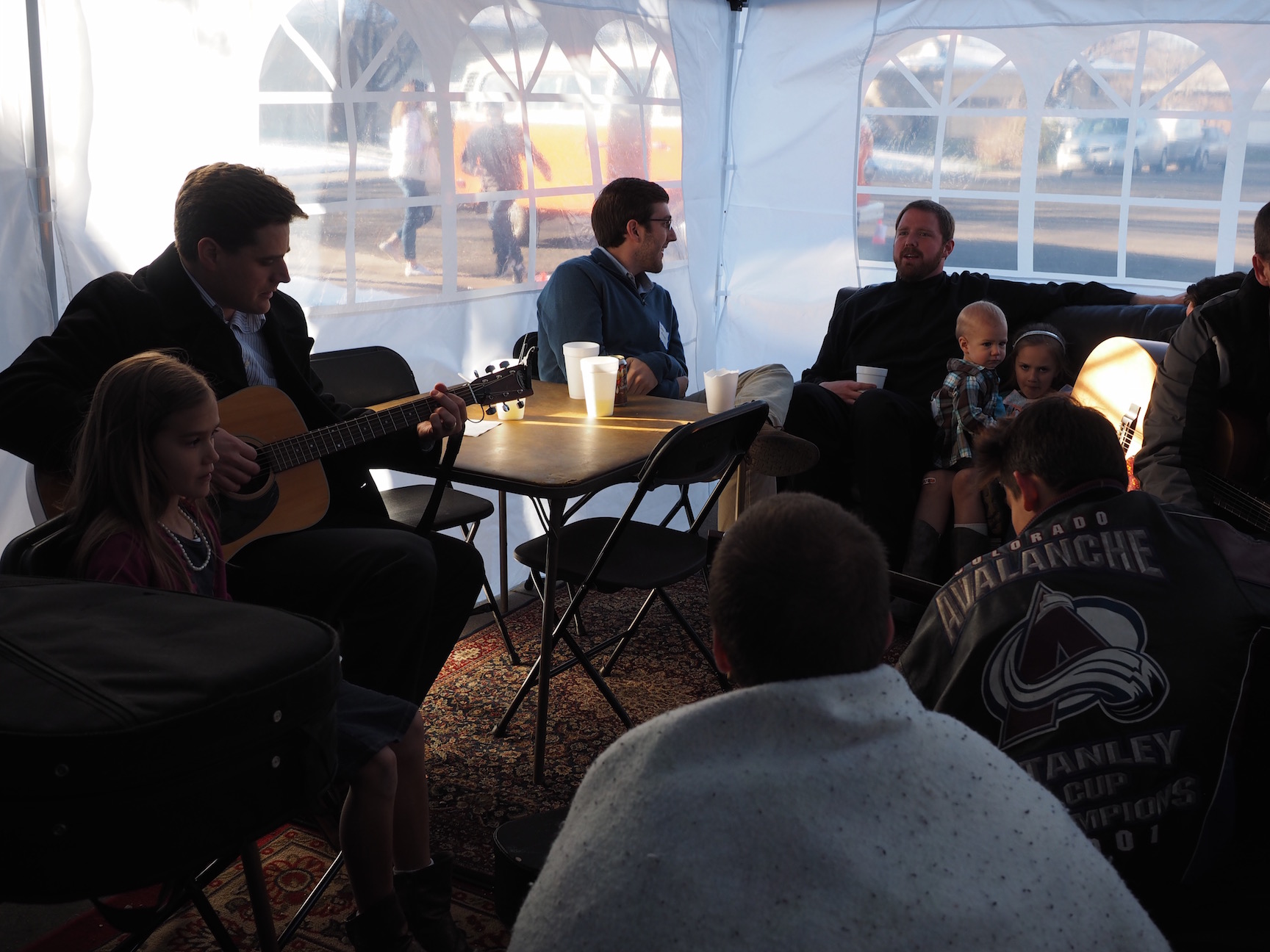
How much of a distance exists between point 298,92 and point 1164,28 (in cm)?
369

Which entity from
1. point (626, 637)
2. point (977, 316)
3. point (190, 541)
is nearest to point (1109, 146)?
point (977, 316)

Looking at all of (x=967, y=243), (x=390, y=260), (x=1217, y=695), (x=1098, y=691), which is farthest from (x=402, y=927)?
(x=967, y=243)

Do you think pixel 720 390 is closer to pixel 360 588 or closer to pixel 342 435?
pixel 342 435

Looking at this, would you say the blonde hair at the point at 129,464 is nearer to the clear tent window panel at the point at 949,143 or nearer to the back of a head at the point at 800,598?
the back of a head at the point at 800,598

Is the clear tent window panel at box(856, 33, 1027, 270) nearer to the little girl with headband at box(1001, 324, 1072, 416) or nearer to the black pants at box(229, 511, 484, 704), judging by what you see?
the little girl with headband at box(1001, 324, 1072, 416)

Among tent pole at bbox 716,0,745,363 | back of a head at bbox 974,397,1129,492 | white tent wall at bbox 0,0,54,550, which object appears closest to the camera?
back of a head at bbox 974,397,1129,492

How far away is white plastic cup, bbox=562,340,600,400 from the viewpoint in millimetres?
3252

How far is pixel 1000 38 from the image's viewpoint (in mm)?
4891

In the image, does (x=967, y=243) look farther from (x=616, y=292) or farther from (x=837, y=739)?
(x=837, y=739)

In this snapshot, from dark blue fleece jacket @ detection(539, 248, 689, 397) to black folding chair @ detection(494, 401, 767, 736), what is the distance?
0.78 metres

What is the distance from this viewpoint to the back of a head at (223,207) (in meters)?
2.37

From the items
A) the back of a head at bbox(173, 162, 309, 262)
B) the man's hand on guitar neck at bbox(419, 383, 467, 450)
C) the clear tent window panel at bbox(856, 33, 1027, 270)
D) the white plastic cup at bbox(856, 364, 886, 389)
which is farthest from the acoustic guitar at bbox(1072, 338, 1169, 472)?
the back of a head at bbox(173, 162, 309, 262)

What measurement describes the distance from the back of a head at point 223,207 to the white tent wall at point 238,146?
51 cm

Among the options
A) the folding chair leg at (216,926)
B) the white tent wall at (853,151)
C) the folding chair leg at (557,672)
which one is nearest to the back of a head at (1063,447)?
the folding chair leg at (557,672)
